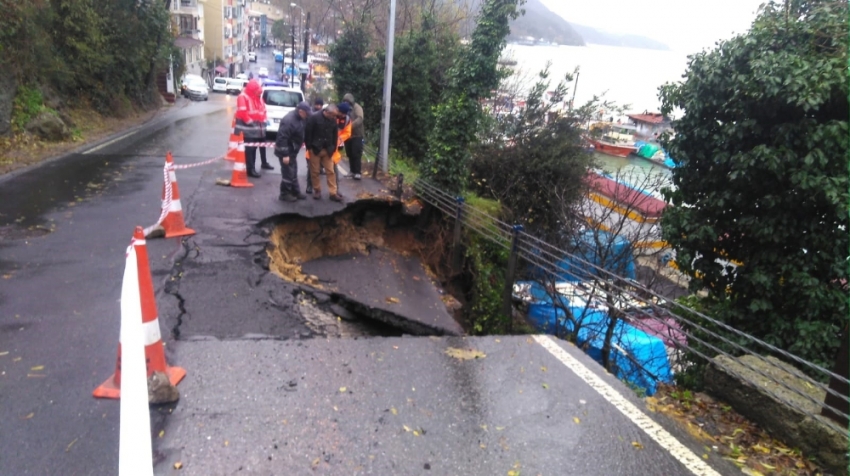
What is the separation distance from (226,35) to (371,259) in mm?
82440

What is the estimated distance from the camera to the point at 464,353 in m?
4.66

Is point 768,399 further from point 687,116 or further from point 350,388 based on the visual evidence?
point 687,116

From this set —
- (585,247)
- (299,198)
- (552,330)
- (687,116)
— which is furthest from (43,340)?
(585,247)

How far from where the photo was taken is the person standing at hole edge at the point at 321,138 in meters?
9.26

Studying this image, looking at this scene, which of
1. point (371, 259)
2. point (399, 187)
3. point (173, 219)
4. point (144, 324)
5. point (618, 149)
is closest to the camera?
point (144, 324)

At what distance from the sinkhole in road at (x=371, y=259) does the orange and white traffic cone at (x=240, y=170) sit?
2.02 meters

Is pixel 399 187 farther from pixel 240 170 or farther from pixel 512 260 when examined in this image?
pixel 512 260

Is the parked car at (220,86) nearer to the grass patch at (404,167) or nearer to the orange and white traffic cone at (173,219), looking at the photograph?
the grass patch at (404,167)

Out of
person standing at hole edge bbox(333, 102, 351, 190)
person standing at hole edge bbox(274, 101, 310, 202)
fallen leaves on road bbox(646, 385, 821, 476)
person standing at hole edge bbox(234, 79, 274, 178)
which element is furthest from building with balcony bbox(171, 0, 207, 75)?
fallen leaves on road bbox(646, 385, 821, 476)

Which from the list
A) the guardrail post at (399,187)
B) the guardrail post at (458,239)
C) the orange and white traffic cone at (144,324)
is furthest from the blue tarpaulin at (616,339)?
the orange and white traffic cone at (144,324)

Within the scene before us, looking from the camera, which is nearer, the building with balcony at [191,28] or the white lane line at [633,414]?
the white lane line at [633,414]

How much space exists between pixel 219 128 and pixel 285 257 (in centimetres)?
1606

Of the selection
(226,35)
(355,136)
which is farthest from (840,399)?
(226,35)

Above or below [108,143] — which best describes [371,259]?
below
